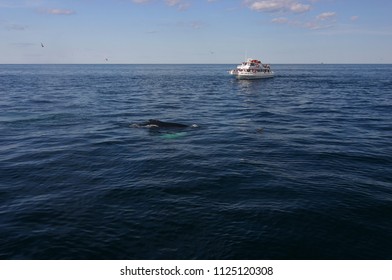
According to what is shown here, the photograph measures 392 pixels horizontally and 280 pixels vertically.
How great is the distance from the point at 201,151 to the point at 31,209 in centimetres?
1341

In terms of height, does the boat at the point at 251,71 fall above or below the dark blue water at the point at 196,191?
above

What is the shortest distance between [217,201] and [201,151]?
949 centimetres

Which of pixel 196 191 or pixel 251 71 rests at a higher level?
pixel 251 71

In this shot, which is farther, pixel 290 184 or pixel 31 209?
pixel 290 184

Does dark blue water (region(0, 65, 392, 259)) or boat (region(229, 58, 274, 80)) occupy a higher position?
boat (region(229, 58, 274, 80))

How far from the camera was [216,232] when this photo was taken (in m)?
13.6

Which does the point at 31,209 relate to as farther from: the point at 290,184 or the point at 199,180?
the point at 290,184

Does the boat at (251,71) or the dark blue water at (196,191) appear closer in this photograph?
the dark blue water at (196,191)

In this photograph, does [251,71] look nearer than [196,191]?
No

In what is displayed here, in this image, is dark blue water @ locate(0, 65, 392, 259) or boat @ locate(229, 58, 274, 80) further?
boat @ locate(229, 58, 274, 80)

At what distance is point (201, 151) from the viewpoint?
2581 cm

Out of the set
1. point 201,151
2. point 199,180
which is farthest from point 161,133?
point 199,180
